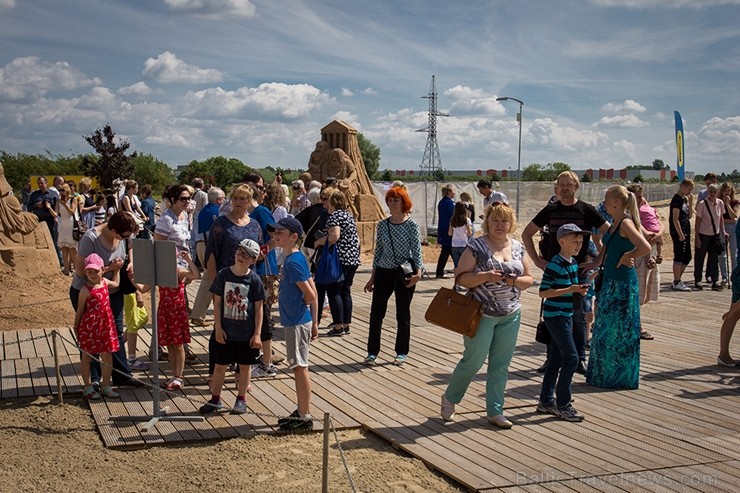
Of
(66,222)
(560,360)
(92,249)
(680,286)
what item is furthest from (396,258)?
(66,222)

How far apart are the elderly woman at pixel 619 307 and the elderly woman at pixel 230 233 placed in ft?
10.6

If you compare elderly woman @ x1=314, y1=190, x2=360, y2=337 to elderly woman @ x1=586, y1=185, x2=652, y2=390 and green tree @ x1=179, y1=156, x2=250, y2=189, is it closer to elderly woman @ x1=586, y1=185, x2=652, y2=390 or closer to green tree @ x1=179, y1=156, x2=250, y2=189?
elderly woman @ x1=586, y1=185, x2=652, y2=390

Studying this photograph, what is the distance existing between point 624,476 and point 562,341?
4.27ft

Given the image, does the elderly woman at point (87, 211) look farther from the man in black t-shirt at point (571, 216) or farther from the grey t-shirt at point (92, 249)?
the man in black t-shirt at point (571, 216)

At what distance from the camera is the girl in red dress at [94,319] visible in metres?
6.22

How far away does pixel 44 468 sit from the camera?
5047 millimetres

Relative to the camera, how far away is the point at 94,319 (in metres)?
6.25

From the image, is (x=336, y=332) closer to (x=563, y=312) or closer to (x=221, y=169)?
(x=563, y=312)

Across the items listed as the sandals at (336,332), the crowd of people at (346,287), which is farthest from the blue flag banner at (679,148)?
the sandals at (336,332)

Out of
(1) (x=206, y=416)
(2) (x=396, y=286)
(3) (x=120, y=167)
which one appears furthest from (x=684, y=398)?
(3) (x=120, y=167)

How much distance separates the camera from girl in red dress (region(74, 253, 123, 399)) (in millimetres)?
6219

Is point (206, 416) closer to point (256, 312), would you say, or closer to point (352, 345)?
point (256, 312)

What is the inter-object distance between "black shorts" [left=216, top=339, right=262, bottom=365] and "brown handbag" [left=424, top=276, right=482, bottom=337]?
142cm

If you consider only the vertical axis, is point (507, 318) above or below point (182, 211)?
below
